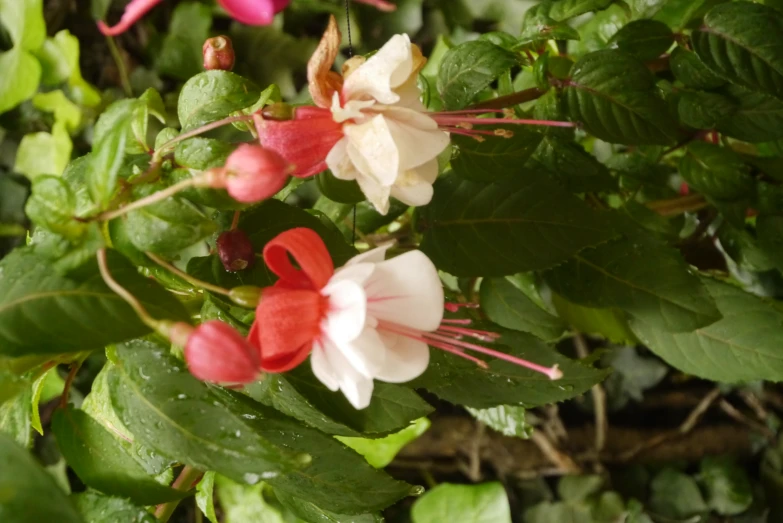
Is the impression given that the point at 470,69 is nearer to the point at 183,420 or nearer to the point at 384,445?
the point at 183,420

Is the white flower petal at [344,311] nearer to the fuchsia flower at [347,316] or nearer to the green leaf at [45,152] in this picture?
the fuchsia flower at [347,316]

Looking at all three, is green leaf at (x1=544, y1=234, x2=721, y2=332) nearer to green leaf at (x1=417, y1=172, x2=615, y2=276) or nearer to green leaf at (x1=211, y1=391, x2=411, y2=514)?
green leaf at (x1=417, y1=172, x2=615, y2=276)

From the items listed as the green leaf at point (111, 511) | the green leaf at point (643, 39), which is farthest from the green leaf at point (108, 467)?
the green leaf at point (643, 39)

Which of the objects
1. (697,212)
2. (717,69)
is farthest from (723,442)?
(717,69)

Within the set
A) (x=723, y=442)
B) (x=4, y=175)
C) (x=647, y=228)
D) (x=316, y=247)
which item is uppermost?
(x=316, y=247)

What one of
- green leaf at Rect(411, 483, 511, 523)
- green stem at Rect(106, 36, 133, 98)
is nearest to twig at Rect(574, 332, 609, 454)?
green leaf at Rect(411, 483, 511, 523)

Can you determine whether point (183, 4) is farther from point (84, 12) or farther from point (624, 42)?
point (624, 42)
